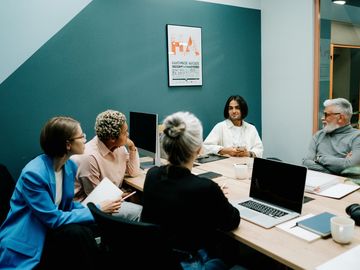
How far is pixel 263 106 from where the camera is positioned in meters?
4.25

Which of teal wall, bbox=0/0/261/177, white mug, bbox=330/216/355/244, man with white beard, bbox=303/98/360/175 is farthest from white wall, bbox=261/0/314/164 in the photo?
white mug, bbox=330/216/355/244

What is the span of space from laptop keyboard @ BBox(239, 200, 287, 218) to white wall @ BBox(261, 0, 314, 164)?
2206 mm

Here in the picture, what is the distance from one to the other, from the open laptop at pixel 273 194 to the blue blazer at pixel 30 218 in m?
0.98

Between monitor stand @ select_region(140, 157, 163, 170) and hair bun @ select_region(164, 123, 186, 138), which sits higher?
hair bun @ select_region(164, 123, 186, 138)

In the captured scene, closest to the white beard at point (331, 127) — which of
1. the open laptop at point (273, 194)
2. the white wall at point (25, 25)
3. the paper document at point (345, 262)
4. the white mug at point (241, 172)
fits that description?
the white mug at point (241, 172)

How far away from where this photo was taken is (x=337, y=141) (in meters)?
2.77

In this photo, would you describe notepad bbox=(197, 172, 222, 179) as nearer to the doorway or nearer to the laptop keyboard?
the laptop keyboard

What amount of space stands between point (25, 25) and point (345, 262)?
2777mm

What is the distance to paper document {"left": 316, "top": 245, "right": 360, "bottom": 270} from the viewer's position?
1215 millimetres

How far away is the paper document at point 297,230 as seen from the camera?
1.47 meters

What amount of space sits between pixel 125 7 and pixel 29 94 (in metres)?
1.22

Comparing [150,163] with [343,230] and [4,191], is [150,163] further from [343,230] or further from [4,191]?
[343,230]

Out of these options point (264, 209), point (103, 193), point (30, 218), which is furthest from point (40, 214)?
point (264, 209)

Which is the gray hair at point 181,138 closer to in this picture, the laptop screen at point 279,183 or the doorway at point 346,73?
the laptop screen at point 279,183
